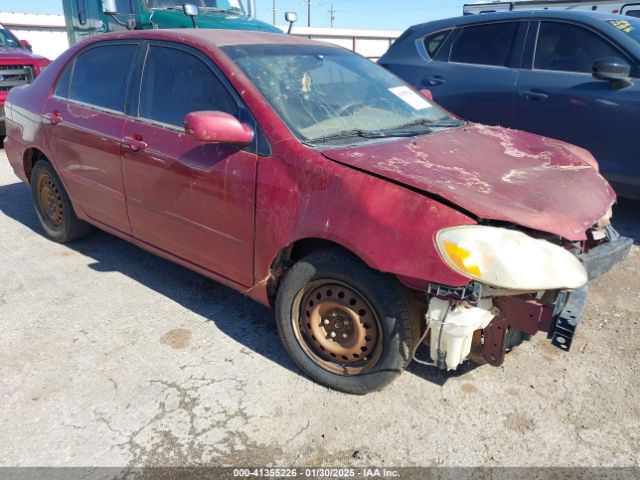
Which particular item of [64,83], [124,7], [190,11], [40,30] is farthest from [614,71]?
[40,30]

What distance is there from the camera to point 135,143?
3.24 metres

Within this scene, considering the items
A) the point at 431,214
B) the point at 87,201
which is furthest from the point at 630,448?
the point at 87,201

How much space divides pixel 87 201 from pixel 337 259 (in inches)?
92.3

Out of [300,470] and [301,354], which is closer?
[300,470]

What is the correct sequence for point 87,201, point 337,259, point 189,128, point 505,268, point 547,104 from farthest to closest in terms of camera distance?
point 547,104, point 87,201, point 189,128, point 337,259, point 505,268

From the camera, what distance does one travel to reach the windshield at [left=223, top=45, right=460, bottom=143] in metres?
2.80

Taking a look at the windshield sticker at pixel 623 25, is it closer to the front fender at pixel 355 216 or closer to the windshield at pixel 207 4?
the front fender at pixel 355 216

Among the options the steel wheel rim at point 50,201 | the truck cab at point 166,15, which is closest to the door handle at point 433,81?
the truck cab at point 166,15

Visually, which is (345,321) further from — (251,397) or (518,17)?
(518,17)

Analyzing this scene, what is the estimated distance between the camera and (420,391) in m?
2.67

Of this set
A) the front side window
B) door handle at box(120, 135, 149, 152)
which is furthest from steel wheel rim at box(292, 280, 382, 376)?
the front side window

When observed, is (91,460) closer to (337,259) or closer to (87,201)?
(337,259)

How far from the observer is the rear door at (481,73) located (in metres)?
5.03

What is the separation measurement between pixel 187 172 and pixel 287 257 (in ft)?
2.58
